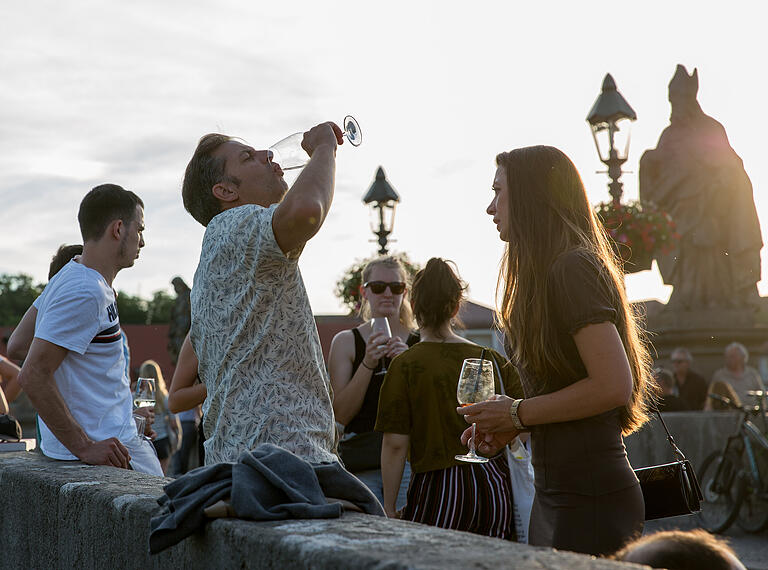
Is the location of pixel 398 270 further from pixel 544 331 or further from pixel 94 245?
pixel 544 331

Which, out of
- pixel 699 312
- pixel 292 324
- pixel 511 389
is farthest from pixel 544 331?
pixel 699 312

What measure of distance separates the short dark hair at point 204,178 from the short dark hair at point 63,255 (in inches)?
94.5

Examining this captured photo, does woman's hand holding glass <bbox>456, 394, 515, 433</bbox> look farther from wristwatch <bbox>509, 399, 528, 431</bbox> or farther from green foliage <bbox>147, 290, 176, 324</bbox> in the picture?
green foliage <bbox>147, 290, 176, 324</bbox>

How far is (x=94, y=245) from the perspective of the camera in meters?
4.38

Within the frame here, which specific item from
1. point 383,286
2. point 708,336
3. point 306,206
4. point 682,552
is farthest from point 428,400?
point 708,336

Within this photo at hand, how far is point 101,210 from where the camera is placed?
441 cm

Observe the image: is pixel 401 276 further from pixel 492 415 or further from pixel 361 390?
pixel 492 415

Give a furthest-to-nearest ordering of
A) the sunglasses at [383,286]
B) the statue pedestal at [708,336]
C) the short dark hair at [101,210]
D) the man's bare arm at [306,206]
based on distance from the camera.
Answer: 1. the statue pedestal at [708,336]
2. the sunglasses at [383,286]
3. the short dark hair at [101,210]
4. the man's bare arm at [306,206]

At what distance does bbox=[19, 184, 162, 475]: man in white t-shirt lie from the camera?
392 centimetres

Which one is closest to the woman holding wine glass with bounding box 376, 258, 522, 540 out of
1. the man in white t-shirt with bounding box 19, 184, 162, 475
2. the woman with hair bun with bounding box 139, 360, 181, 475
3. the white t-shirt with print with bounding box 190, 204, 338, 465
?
the man in white t-shirt with bounding box 19, 184, 162, 475

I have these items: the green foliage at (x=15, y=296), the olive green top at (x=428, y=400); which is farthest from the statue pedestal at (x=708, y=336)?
the green foliage at (x=15, y=296)

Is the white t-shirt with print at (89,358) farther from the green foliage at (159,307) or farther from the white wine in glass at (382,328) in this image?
the green foliage at (159,307)

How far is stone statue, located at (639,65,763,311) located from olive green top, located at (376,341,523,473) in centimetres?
1175

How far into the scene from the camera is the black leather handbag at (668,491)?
3115 mm
